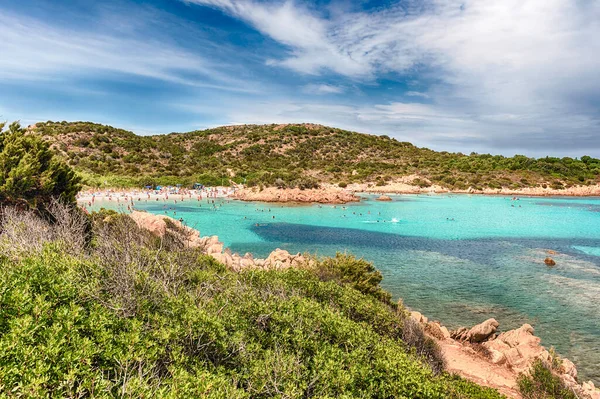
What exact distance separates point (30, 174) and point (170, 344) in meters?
14.0

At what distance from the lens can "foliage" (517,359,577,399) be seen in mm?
7397

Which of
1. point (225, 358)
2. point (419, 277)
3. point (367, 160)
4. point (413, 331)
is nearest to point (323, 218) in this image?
point (419, 277)

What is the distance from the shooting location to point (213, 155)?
86000 mm

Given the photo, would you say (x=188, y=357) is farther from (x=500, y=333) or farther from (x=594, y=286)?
(x=594, y=286)

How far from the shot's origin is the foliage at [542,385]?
740cm

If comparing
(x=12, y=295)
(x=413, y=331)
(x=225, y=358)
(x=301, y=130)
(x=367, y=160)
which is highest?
(x=301, y=130)

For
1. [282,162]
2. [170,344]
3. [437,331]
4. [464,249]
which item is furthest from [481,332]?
[282,162]

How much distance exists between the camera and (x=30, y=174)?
1424 cm

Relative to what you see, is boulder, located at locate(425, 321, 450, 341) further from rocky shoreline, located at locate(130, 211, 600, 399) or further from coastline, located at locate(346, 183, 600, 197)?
coastline, located at locate(346, 183, 600, 197)

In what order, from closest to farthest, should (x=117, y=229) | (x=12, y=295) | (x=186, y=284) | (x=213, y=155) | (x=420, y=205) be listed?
1. (x=12, y=295)
2. (x=186, y=284)
3. (x=117, y=229)
4. (x=420, y=205)
5. (x=213, y=155)

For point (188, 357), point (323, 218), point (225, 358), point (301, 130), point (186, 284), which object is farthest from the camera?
point (301, 130)

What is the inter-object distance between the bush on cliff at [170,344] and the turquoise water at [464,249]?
780 centimetres

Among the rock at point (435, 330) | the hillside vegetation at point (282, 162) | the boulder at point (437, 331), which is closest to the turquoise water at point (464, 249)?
the boulder at point (437, 331)

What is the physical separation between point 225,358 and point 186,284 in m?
3.79
